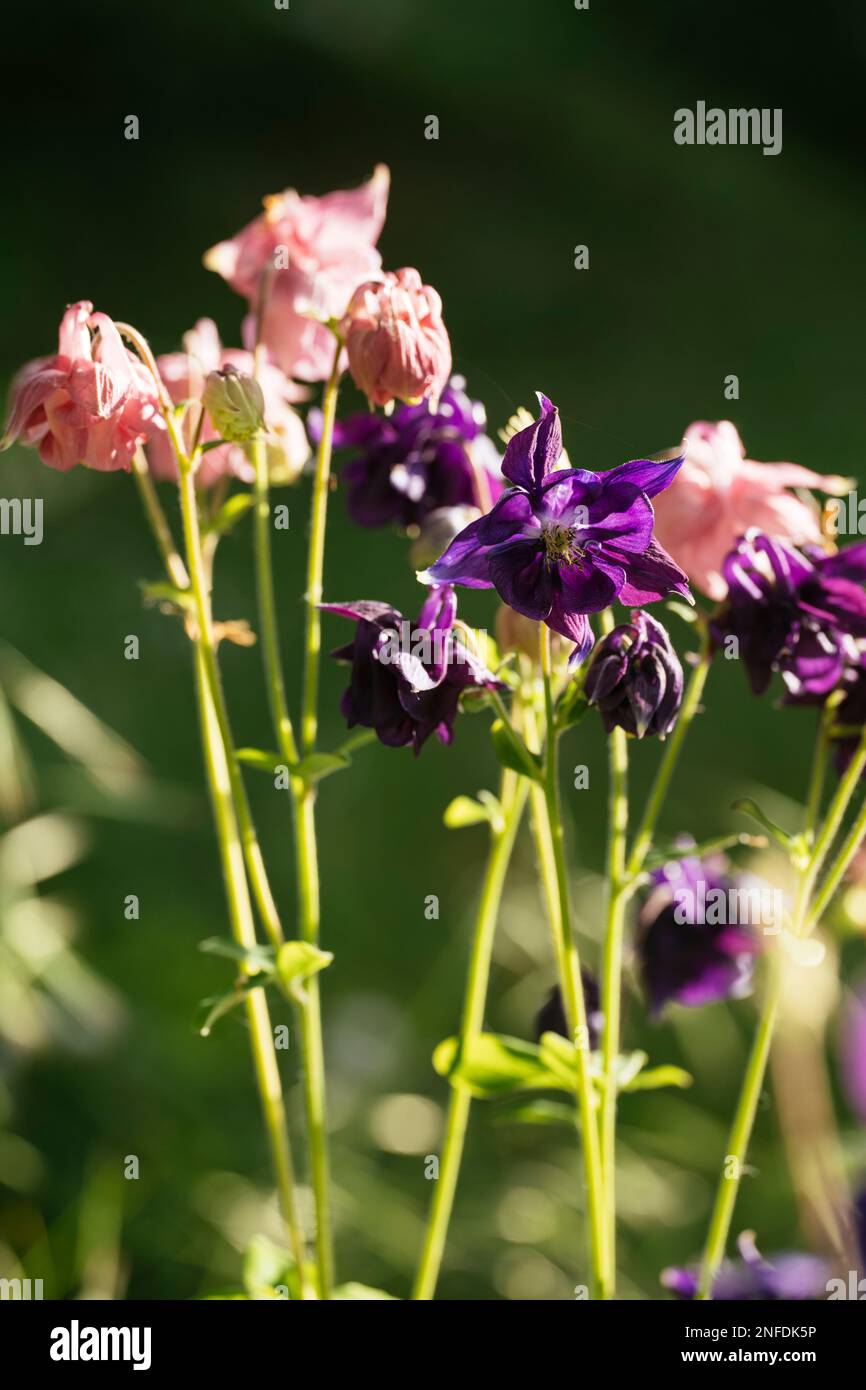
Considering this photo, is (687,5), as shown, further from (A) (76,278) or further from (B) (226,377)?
(B) (226,377)

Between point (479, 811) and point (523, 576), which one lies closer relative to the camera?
point (523, 576)

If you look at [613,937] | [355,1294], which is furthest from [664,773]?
[355,1294]

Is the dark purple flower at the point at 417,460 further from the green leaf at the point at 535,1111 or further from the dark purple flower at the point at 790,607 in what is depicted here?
the green leaf at the point at 535,1111

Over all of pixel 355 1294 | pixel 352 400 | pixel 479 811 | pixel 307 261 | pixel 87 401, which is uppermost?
pixel 352 400

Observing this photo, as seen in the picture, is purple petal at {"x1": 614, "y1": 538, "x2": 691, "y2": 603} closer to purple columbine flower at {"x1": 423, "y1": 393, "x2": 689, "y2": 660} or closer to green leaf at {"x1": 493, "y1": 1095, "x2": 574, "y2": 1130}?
purple columbine flower at {"x1": 423, "y1": 393, "x2": 689, "y2": 660}

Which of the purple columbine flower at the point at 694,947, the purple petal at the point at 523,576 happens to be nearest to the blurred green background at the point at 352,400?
the purple columbine flower at the point at 694,947

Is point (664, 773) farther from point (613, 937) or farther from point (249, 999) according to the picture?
point (249, 999)
